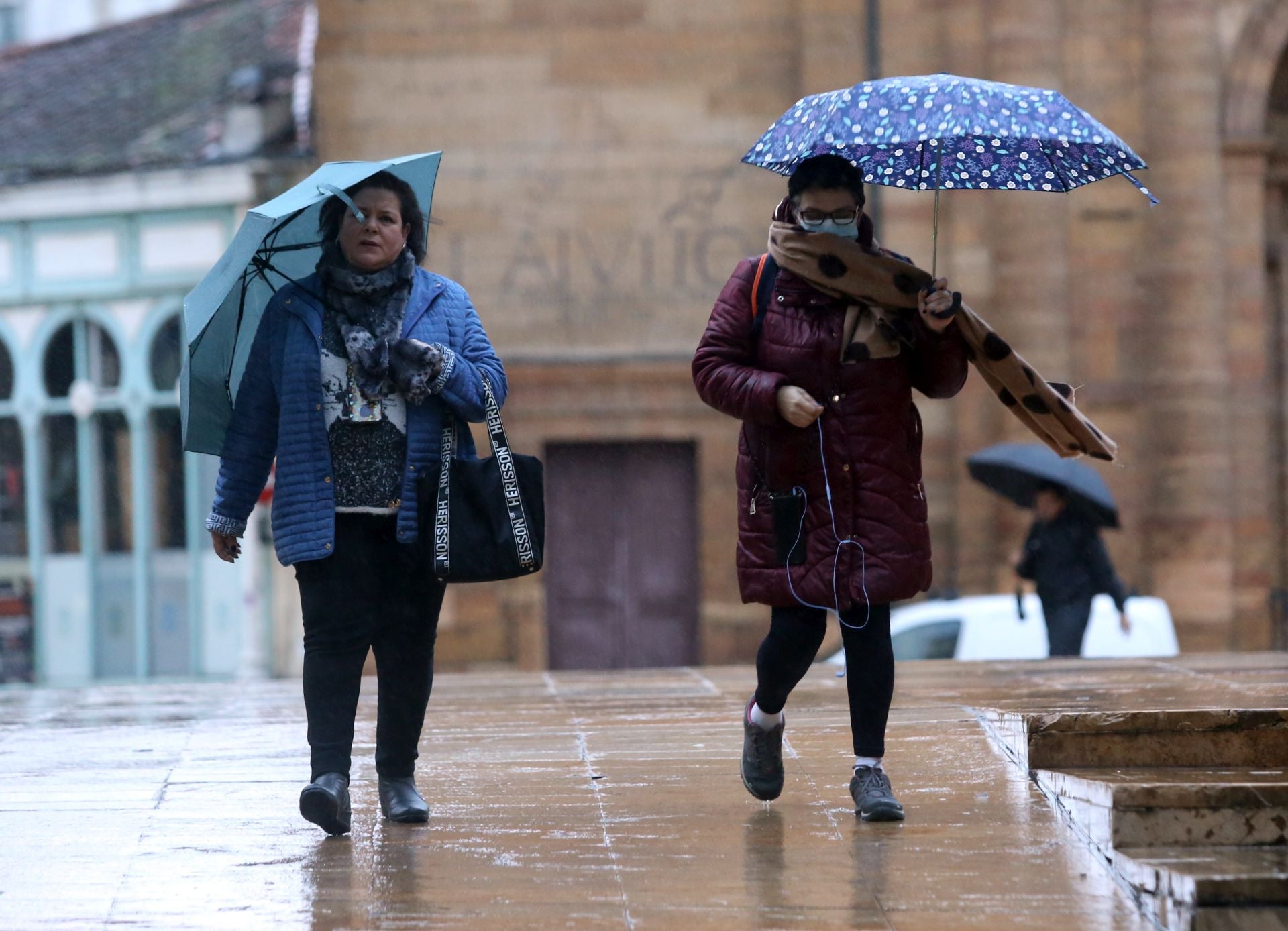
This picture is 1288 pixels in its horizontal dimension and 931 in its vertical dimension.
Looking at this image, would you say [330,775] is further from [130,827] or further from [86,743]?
[86,743]

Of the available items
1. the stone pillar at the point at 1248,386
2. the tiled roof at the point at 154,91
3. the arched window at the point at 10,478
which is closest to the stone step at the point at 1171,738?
the stone pillar at the point at 1248,386

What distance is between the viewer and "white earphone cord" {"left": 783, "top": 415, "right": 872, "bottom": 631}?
17.3 feet

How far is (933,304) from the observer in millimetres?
5262

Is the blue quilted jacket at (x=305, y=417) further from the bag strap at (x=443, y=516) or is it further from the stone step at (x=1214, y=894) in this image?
the stone step at (x=1214, y=894)

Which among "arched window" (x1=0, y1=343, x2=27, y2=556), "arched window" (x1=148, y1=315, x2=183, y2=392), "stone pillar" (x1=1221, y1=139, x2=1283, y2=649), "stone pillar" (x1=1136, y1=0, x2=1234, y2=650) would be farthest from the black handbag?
"arched window" (x1=0, y1=343, x2=27, y2=556)

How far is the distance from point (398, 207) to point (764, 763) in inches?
76.0

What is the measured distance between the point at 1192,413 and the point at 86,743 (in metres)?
10.9

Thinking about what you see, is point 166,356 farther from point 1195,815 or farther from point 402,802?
point 1195,815

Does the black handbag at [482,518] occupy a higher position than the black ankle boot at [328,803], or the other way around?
the black handbag at [482,518]

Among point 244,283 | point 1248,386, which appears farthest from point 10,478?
point 244,283

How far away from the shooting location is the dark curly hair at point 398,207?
17.7ft

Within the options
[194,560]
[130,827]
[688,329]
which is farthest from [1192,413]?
[130,827]

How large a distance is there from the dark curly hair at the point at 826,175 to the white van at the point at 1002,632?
21.7 feet

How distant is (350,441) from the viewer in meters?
5.28
